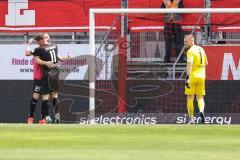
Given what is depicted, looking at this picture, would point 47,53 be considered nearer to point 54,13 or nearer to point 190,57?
point 54,13

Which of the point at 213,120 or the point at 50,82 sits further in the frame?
the point at 213,120

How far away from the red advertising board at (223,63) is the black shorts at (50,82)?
3.92 meters

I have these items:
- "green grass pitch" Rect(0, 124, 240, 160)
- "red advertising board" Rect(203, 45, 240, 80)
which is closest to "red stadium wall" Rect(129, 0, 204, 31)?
"red advertising board" Rect(203, 45, 240, 80)

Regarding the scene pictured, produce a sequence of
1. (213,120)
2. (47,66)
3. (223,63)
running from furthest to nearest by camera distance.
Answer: (223,63) → (213,120) → (47,66)

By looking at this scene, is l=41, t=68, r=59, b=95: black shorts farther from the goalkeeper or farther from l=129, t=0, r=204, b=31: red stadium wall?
the goalkeeper

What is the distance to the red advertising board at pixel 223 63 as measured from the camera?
20375 mm

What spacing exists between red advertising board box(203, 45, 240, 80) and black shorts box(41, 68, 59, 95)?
3.92 metres

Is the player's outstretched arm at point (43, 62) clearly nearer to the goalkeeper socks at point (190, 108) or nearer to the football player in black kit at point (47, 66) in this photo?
the football player in black kit at point (47, 66)

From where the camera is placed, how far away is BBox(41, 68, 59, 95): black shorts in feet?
63.0

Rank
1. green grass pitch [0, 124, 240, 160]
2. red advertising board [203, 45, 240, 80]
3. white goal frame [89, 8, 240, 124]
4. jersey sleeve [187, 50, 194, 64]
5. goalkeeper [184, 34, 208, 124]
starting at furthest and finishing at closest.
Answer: red advertising board [203, 45, 240, 80] → white goal frame [89, 8, 240, 124] → goalkeeper [184, 34, 208, 124] → jersey sleeve [187, 50, 194, 64] → green grass pitch [0, 124, 240, 160]

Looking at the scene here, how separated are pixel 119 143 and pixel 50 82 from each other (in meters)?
7.52

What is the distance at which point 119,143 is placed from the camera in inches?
471

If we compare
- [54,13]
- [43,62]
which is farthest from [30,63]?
[43,62]

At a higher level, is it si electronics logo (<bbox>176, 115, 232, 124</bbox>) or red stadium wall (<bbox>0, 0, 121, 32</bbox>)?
red stadium wall (<bbox>0, 0, 121, 32</bbox>)
